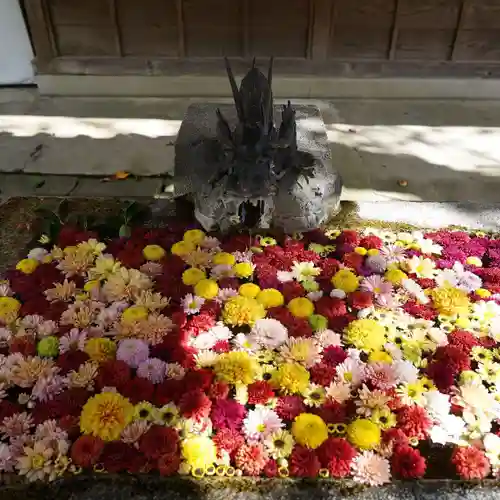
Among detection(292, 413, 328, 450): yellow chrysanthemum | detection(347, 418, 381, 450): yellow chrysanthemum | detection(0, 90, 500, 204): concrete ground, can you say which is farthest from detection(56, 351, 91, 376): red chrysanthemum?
detection(0, 90, 500, 204): concrete ground

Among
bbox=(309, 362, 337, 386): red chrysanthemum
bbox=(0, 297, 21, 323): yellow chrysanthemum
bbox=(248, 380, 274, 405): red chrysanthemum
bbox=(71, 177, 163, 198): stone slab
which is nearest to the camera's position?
bbox=(248, 380, 274, 405): red chrysanthemum

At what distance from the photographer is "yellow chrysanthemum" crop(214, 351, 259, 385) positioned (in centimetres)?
270

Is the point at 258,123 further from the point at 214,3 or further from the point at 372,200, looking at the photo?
the point at 214,3

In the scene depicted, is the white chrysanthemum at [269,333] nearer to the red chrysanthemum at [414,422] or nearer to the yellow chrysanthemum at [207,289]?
the yellow chrysanthemum at [207,289]

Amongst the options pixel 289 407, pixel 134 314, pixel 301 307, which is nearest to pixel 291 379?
pixel 289 407

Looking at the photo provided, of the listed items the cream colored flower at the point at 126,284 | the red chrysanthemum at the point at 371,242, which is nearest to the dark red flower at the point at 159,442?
the cream colored flower at the point at 126,284

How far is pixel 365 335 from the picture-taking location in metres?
2.93

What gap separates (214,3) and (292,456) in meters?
5.04

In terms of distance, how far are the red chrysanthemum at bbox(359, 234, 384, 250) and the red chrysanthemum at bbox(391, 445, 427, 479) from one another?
154 cm

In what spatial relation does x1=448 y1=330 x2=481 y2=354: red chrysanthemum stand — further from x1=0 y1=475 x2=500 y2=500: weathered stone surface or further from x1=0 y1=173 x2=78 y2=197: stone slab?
x1=0 y1=173 x2=78 y2=197: stone slab

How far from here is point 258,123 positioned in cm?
320

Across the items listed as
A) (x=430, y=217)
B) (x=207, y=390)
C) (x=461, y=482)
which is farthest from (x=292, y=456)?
(x=430, y=217)

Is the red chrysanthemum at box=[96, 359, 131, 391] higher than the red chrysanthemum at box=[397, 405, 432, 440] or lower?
higher

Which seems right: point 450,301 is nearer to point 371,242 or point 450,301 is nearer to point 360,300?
point 360,300
